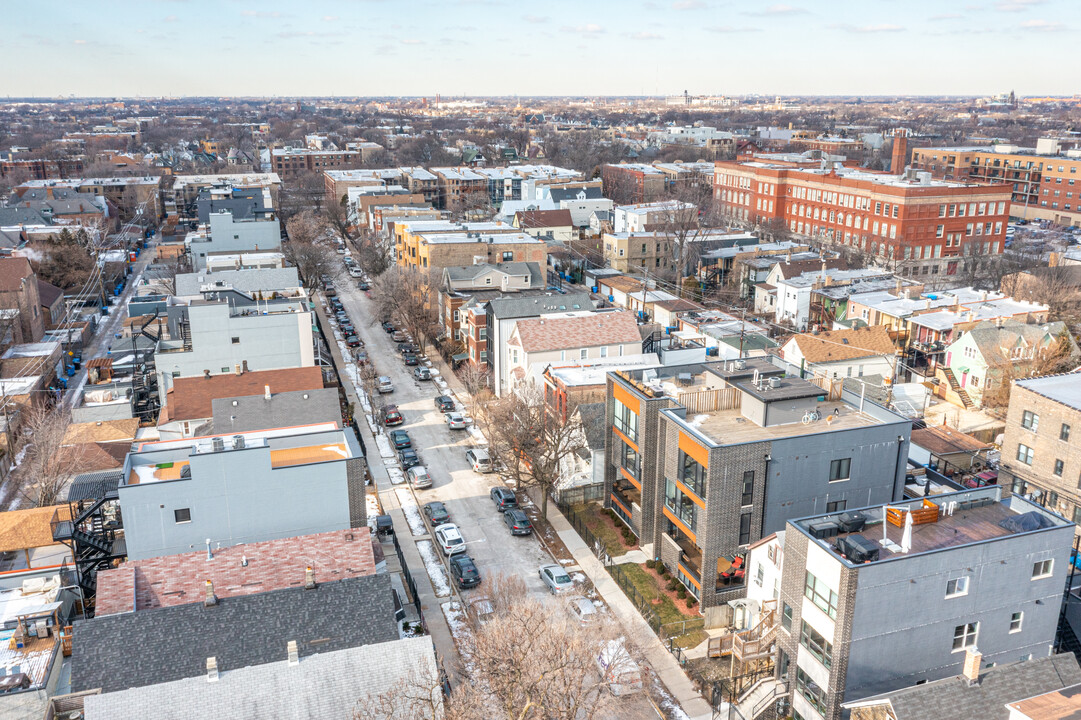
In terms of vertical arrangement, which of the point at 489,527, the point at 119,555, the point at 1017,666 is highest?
the point at 1017,666

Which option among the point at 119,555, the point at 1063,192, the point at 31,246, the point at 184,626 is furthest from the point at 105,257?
the point at 1063,192

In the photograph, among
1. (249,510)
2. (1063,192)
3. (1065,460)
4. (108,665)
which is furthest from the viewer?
(1063,192)

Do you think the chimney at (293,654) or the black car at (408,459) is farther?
the black car at (408,459)

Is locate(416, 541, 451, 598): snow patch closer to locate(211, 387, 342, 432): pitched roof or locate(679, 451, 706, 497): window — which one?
locate(211, 387, 342, 432): pitched roof

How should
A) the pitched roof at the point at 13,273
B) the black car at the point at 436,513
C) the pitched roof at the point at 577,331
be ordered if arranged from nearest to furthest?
the black car at the point at 436,513
the pitched roof at the point at 577,331
the pitched roof at the point at 13,273

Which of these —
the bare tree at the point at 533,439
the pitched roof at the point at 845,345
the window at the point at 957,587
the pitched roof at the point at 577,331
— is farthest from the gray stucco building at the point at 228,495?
the pitched roof at the point at 845,345

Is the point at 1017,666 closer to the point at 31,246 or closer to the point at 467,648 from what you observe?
the point at 467,648

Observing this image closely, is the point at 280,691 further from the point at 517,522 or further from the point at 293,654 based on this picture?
the point at 517,522

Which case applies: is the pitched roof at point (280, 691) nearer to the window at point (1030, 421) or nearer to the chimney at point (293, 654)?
the chimney at point (293, 654)
